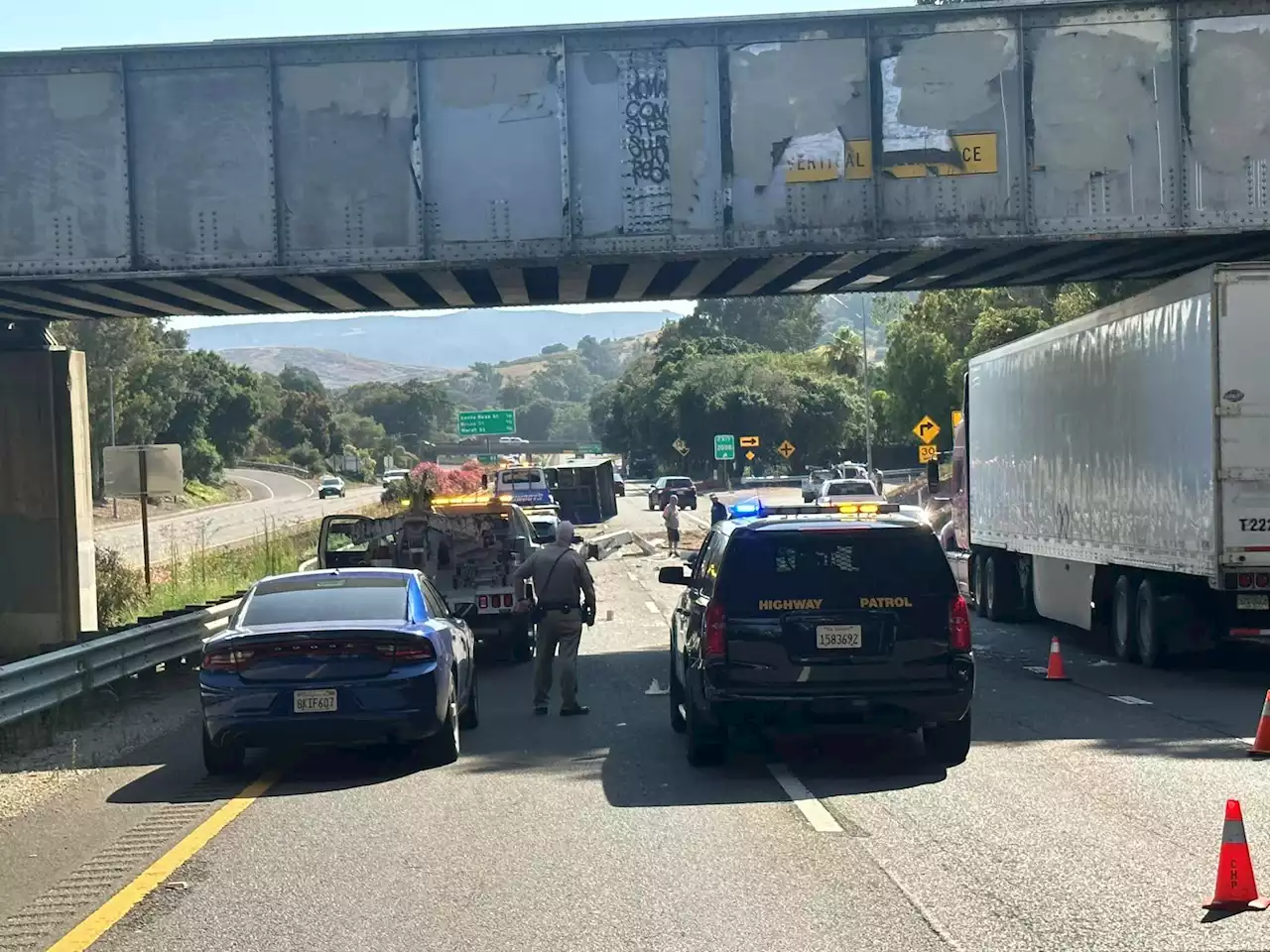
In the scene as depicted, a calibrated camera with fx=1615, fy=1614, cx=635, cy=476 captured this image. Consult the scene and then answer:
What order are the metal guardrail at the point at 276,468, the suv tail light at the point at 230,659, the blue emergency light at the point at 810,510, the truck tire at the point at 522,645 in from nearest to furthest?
the suv tail light at the point at 230,659, the blue emergency light at the point at 810,510, the truck tire at the point at 522,645, the metal guardrail at the point at 276,468

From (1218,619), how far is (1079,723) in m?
4.11

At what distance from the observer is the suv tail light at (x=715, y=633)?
1116 centimetres

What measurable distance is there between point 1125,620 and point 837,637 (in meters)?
8.62

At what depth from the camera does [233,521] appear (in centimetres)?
6391

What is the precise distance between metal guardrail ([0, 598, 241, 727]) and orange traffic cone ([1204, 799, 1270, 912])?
9.19 m

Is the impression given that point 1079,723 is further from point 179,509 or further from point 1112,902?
point 179,509

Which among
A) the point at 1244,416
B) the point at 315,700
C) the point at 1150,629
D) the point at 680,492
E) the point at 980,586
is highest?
the point at 1244,416

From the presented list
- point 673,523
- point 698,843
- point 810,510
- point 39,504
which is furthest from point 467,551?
point 673,523

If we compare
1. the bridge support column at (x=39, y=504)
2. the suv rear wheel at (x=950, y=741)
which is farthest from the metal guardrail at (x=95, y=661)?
the suv rear wheel at (x=950, y=741)

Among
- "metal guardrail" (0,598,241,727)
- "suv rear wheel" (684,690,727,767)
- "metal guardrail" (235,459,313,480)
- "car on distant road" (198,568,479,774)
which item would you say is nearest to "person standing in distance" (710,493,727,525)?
"suv rear wheel" (684,690,727,767)

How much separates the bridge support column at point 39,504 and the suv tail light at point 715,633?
12729 millimetres

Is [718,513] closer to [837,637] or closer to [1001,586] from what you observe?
[837,637]

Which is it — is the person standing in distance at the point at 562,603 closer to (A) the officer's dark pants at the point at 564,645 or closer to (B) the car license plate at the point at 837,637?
(A) the officer's dark pants at the point at 564,645

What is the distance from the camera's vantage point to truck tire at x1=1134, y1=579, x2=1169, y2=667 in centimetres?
1739
